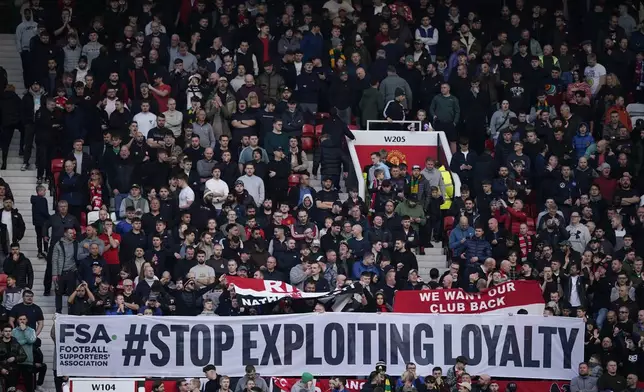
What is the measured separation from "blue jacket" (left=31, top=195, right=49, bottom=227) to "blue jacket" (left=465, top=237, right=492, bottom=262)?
7291mm

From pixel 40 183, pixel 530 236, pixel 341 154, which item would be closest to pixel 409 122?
pixel 341 154

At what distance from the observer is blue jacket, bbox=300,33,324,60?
123 feet

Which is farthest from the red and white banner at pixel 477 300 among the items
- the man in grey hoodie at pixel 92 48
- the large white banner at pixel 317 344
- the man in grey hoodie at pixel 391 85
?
the man in grey hoodie at pixel 92 48

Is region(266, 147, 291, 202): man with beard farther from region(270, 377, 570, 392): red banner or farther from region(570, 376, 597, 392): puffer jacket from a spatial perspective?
region(570, 376, 597, 392): puffer jacket

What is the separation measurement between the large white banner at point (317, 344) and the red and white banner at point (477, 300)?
0.73 feet

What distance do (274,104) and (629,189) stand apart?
6720mm

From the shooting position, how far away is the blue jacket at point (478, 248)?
32.7m

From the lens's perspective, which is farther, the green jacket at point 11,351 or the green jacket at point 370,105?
the green jacket at point 370,105

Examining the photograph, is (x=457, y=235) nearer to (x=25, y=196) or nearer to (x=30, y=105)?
(x=25, y=196)

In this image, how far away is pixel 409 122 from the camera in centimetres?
3653

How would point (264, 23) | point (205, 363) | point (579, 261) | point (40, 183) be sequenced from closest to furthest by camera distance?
point (205, 363) < point (579, 261) < point (40, 183) < point (264, 23)

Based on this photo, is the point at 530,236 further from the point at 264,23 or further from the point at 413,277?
the point at 264,23

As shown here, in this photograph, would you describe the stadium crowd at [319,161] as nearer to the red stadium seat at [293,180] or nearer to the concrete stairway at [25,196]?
the red stadium seat at [293,180]

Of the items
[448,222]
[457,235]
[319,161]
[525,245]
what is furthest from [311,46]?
[525,245]
